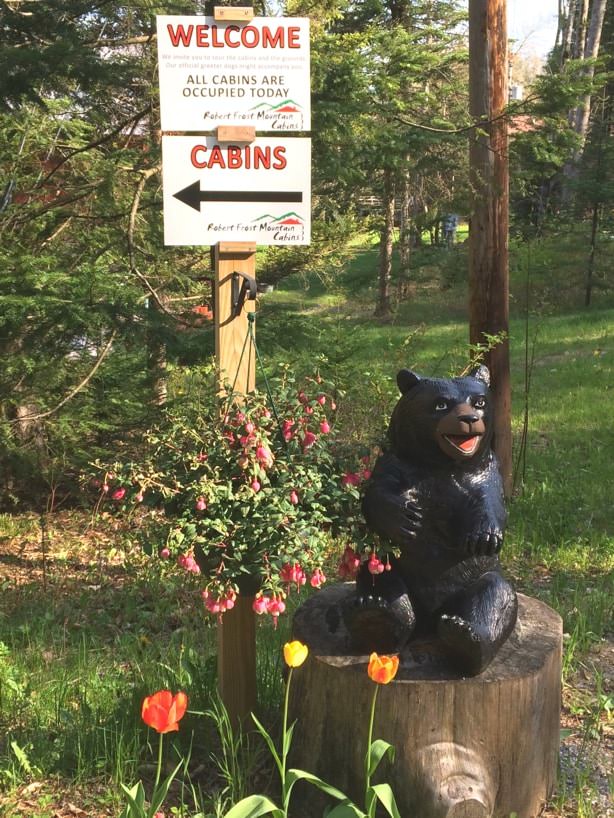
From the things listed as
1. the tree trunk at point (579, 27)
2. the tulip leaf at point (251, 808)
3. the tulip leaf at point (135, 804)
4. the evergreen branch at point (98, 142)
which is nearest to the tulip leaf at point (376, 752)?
the tulip leaf at point (251, 808)

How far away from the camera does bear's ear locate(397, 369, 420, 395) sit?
2916 mm

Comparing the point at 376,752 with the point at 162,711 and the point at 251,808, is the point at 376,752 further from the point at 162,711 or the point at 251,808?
the point at 162,711

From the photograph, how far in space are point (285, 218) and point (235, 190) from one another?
8.3 inches

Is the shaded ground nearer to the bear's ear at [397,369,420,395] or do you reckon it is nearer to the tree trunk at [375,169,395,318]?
the bear's ear at [397,369,420,395]

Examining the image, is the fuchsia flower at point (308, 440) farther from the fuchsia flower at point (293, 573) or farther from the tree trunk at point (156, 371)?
the tree trunk at point (156, 371)

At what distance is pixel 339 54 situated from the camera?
5355mm

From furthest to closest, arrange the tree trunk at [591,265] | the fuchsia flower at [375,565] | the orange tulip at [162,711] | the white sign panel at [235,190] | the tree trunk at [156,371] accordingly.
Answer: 1. the tree trunk at [591,265]
2. the tree trunk at [156,371]
3. the white sign panel at [235,190]
4. the fuchsia flower at [375,565]
5. the orange tulip at [162,711]

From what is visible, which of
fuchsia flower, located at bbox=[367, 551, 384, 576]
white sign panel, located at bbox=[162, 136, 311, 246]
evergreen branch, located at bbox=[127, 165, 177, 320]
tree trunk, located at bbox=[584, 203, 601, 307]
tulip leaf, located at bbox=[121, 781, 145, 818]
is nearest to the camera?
tulip leaf, located at bbox=[121, 781, 145, 818]

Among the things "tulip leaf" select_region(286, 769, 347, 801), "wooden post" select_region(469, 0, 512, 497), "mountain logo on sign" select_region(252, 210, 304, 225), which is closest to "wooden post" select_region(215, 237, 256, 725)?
"mountain logo on sign" select_region(252, 210, 304, 225)

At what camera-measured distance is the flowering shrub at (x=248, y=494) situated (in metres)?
2.56

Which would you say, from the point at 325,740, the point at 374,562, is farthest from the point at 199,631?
the point at 374,562

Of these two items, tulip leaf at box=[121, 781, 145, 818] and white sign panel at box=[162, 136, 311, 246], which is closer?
tulip leaf at box=[121, 781, 145, 818]

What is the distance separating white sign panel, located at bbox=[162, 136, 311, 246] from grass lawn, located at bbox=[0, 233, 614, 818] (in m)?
0.91

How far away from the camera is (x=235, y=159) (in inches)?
116
